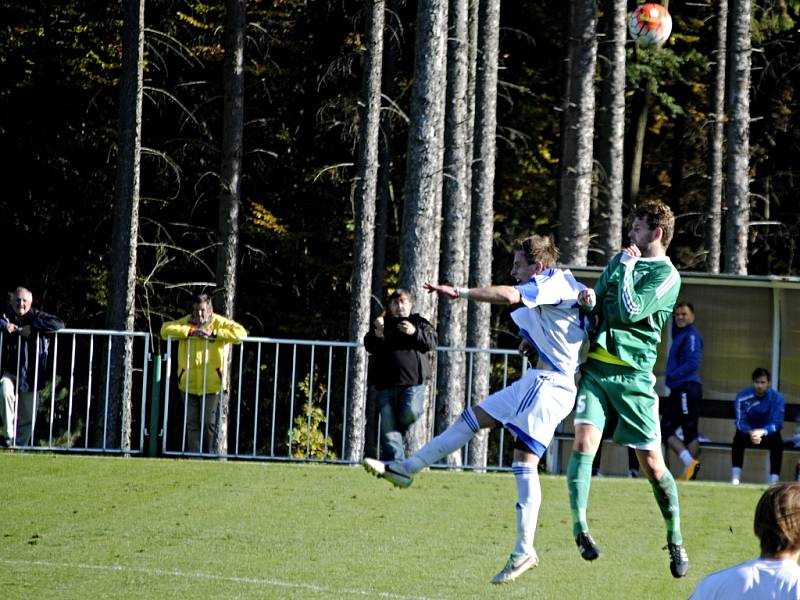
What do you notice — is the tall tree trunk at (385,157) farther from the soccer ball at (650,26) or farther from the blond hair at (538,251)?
the blond hair at (538,251)

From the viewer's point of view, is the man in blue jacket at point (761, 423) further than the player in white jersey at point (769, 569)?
Yes

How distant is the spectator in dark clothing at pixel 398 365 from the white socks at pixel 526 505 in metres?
5.76

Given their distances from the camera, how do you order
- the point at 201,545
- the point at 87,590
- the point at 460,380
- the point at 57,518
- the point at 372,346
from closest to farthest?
1. the point at 87,590
2. the point at 201,545
3. the point at 57,518
4. the point at 372,346
5. the point at 460,380

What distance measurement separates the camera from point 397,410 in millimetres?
15812

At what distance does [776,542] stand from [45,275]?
28873mm

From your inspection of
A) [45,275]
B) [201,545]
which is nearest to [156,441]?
[201,545]

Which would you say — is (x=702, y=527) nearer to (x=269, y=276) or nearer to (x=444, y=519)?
(x=444, y=519)

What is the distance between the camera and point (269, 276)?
112ft

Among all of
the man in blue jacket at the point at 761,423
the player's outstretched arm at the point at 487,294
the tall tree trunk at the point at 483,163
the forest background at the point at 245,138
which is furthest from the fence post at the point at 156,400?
the forest background at the point at 245,138

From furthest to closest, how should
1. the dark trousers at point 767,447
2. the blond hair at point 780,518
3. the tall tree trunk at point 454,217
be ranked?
the tall tree trunk at point 454,217 → the dark trousers at point 767,447 → the blond hair at point 780,518

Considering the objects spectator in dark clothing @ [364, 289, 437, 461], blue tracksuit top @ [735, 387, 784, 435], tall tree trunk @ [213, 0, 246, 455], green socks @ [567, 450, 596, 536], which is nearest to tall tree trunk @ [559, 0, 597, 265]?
tall tree trunk @ [213, 0, 246, 455]

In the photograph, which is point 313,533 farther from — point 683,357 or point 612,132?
point 612,132

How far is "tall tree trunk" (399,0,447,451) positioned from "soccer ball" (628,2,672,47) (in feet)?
13.3

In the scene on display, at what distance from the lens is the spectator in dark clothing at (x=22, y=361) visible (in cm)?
1723
